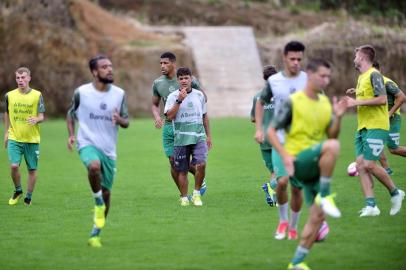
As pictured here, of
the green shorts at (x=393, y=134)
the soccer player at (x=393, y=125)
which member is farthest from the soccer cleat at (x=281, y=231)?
the green shorts at (x=393, y=134)

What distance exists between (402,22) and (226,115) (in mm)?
18419

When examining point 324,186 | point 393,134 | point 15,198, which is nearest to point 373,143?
point 393,134

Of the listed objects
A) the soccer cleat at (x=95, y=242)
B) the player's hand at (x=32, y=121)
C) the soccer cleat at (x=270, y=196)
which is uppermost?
the player's hand at (x=32, y=121)

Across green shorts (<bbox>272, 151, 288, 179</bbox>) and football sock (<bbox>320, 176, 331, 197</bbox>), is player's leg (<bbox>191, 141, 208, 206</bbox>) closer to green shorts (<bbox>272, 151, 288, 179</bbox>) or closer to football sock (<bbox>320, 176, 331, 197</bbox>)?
green shorts (<bbox>272, 151, 288, 179</bbox>)

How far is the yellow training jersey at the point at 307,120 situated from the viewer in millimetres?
9750

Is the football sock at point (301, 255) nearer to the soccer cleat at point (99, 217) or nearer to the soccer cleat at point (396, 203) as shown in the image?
the soccer cleat at point (99, 217)

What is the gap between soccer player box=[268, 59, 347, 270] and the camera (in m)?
9.49

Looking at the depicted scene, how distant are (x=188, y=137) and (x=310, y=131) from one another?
17.9 ft

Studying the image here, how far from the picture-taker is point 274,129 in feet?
31.9

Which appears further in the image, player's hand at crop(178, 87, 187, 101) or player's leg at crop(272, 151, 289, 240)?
player's hand at crop(178, 87, 187, 101)

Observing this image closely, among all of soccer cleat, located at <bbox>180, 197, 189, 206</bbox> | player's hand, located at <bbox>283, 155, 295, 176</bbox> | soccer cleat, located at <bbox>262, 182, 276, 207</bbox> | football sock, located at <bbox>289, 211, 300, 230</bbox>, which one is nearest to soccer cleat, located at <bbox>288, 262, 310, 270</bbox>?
player's hand, located at <bbox>283, 155, 295, 176</bbox>

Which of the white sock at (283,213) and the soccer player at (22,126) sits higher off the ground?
the soccer player at (22,126)

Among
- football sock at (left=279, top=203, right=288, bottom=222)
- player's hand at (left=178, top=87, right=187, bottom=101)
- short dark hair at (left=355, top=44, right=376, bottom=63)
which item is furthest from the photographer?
player's hand at (left=178, top=87, right=187, bottom=101)

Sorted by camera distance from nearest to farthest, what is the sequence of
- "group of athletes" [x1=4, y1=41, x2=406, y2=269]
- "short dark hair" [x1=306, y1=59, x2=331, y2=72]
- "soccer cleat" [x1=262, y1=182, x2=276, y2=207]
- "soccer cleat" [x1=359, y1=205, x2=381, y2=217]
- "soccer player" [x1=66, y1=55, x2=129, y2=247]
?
"group of athletes" [x1=4, y1=41, x2=406, y2=269], "short dark hair" [x1=306, y1=59, x2=331, y2=72], "soccer player" [x1=66, y1=55, x2=129, y2=247], "soccer cleat" [x1=359, y1=205, x2=381, y2=217], "soccer cleat" [x1=262, y1=182, x2=276, y2=207]
